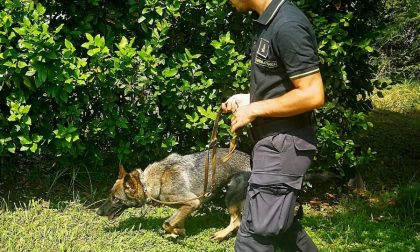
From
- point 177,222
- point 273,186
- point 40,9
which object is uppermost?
point 40,9

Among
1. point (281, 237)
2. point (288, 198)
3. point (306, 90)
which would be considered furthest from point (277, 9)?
point (281, 237)

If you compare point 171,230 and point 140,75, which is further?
point 140,75

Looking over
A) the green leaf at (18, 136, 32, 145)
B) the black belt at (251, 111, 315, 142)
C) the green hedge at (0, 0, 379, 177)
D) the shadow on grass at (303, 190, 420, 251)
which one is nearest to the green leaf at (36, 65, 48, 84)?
the green hedge at (0, 0, 379, 177)

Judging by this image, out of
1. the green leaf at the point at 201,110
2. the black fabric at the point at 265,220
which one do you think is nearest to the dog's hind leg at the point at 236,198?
the green leaf at the point at 201,110

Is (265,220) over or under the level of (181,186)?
over

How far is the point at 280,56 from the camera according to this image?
10.1 ft

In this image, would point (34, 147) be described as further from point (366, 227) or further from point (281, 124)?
point (366, 227)

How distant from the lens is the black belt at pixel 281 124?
3.29 meters

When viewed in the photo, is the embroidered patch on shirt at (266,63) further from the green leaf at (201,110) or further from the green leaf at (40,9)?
the green leaf at (40,9)

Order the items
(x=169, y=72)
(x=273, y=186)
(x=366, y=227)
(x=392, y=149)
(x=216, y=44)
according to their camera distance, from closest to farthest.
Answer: (x=273, y=186), (x=216, y=44), (x=169, y=72), (x=366, y=227), (x=392, y=149)

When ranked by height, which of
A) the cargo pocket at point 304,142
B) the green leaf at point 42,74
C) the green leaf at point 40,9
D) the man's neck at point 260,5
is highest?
the man's neck at point 260,5

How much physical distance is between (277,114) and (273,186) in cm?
45

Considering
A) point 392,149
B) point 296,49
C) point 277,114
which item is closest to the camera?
point 296,49

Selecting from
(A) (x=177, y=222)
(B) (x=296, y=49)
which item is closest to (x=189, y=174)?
(A) (x=177, y=222)
